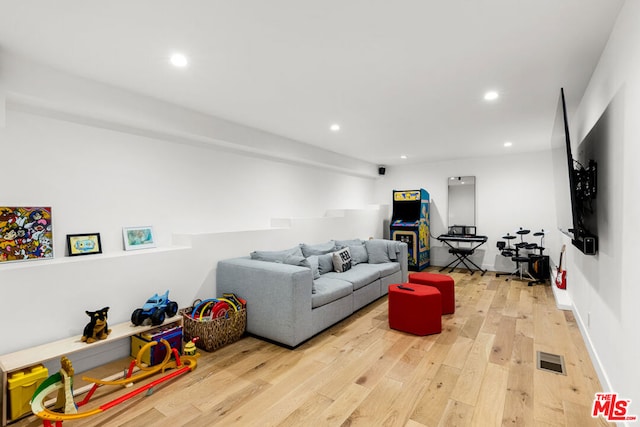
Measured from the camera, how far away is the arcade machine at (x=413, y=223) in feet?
21.9

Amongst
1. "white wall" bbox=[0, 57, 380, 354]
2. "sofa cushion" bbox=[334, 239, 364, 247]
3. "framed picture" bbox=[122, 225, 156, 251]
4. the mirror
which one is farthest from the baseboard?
"framed picture" bbox=[122, 225, 156, 251]

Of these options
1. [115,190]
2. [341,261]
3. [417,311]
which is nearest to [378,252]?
[341,261]

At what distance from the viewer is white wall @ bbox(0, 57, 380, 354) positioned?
2443mm

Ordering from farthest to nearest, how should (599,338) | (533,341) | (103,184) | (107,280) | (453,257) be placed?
1. (453,257)
2. (533,341)
3. (103,184)
4. (107,280)
5. (599,338)

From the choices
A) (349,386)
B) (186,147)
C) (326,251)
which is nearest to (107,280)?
(186,147)

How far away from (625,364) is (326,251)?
3.39 m

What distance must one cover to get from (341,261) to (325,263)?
235 mm

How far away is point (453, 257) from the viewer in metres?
7.07

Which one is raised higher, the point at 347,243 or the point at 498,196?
the point at 498,196

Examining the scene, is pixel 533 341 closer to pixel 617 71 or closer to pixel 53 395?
pixel 617 71

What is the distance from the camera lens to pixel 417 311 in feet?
11.1

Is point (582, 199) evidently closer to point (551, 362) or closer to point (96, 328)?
point (551, 362)

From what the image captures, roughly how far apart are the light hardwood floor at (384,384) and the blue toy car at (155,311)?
1.71ft
